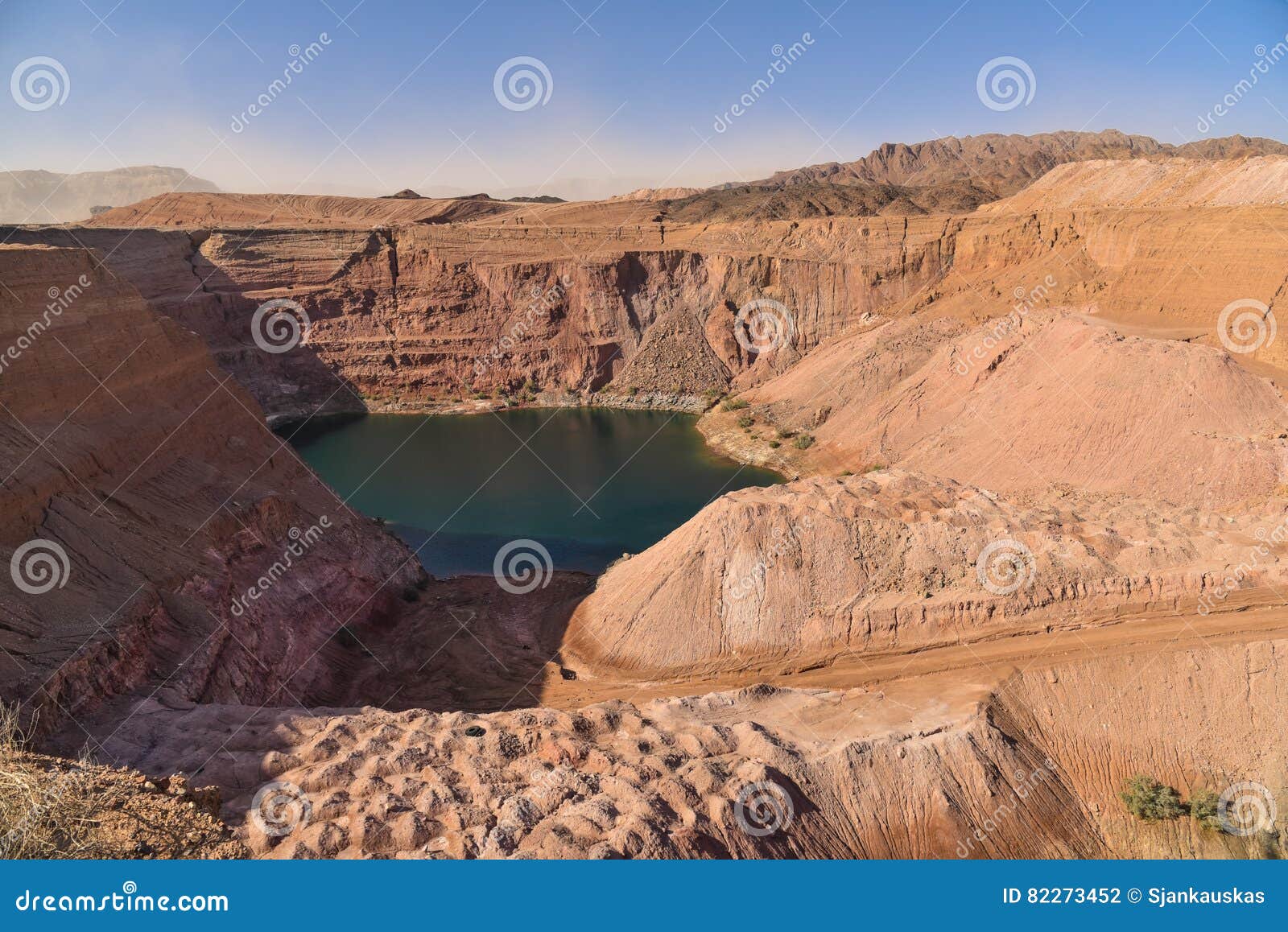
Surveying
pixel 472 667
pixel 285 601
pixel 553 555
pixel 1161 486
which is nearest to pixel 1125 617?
pixel 1161 486

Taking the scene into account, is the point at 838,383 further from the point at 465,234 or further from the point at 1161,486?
the point at 465,234

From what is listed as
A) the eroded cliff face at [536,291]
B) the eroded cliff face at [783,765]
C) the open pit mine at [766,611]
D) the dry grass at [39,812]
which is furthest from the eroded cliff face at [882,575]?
the eroded cliff face at [536,291]

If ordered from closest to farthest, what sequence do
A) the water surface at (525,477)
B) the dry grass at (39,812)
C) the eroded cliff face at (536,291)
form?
the dry grass at (39,812) → the water surface at (525,477) → the eroded cliff face at (536,291)

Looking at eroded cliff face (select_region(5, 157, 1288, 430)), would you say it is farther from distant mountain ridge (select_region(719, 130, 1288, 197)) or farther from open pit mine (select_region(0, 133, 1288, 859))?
distant mountain ridge (select_region(719, 130, 1288, 197))

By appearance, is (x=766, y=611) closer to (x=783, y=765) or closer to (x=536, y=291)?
(x=783, y=765)

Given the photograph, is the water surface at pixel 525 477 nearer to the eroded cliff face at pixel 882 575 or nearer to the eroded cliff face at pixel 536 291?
the eroded cliff face at pixel 536 291

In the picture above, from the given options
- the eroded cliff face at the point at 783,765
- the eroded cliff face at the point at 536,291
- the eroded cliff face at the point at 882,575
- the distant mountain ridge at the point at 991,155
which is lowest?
the eroded cliff face at the point at 783,765

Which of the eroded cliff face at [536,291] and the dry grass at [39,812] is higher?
the eroded cliff face at [536,291]

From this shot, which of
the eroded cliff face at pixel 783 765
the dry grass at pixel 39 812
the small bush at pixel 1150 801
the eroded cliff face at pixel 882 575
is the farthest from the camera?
the eroded cliff face at pixel 882 575
